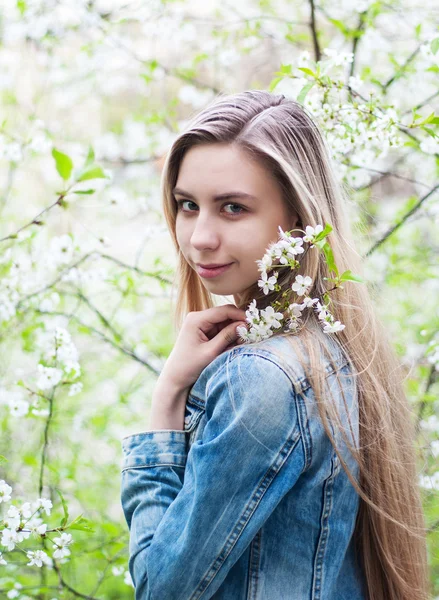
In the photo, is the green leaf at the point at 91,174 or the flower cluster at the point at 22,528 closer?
the flower cluster at the point at 22,528

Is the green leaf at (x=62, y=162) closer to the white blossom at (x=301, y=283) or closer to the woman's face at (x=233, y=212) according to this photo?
the woman's face at (x=233, y=212)

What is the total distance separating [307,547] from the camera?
1067 millimetres

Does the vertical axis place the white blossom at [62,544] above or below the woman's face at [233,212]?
below

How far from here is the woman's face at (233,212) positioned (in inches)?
45.7

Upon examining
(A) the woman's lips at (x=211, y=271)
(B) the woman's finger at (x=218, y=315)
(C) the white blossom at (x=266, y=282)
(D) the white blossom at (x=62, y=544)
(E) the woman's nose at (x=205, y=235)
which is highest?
(E) the woman's nose at (x=205, y=235)

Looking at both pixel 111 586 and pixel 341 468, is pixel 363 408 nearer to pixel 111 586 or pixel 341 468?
pixel 341 468

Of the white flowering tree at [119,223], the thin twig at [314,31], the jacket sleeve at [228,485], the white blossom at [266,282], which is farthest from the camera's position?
the thin twig at [314,31]

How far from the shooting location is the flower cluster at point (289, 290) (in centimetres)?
105

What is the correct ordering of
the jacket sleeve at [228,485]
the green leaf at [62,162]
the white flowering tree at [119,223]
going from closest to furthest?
the jacket sleeve at [228,485] < the green leaf at [62,162] < the white flowering tree at [119,223]

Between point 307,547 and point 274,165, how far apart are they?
26.1 inches

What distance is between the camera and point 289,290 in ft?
3.79

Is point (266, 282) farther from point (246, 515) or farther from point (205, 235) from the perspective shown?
point (246, 515)

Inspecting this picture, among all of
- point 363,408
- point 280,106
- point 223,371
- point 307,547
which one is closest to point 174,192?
point 280,106

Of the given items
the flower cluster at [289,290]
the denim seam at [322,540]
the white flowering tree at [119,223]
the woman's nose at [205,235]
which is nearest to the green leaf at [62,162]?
the white flowering tree at [119,223]
